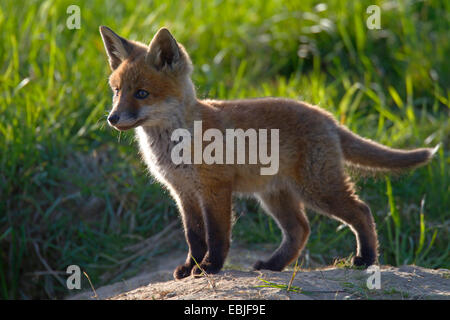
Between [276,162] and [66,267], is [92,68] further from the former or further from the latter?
[276,162]

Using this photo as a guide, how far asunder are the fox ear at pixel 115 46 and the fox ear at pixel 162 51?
251mm

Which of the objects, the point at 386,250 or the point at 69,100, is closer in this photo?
the point at 386,250

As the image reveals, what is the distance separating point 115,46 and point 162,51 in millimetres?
399

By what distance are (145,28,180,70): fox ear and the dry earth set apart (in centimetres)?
146

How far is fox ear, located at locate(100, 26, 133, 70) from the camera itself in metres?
4.12

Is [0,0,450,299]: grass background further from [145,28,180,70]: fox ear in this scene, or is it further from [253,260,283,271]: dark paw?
[145,28,180,70]: fox ear

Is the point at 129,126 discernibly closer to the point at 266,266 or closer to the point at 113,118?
the point at 113,118

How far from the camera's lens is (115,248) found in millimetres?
5473

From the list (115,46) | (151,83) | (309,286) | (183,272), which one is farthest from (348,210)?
(115,46)

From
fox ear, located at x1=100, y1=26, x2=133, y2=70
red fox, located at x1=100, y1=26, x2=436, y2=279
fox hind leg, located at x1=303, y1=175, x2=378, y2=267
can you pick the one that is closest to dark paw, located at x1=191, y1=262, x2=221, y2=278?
red fox, located at x1=100, y1=26, x2=436, y2=279

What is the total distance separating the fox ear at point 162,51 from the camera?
3932mm

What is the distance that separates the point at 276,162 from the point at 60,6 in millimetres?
4651

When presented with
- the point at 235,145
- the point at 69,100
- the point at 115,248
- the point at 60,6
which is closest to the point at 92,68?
the point at 69,100

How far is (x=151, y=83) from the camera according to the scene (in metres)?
3.90
